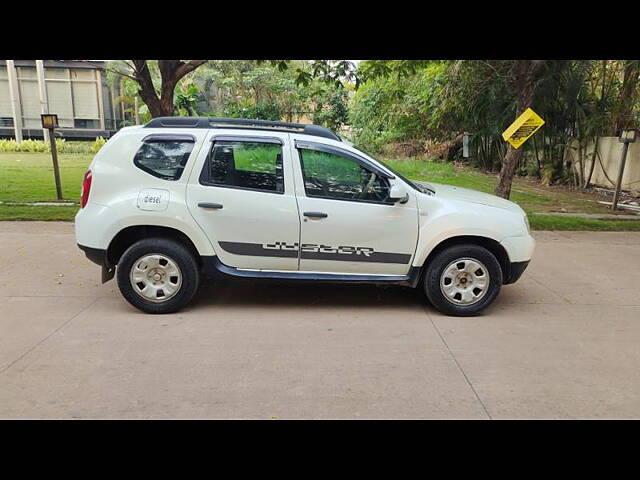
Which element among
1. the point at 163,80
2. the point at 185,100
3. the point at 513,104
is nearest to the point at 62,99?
the point at 185,100

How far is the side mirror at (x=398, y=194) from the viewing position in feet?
15.6

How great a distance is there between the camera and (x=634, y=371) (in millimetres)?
3801

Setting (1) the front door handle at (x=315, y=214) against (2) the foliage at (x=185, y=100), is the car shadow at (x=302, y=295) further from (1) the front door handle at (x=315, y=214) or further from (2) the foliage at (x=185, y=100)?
(2) the foliage at (x=185, y=100)

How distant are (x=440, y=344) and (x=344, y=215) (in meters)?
1.56

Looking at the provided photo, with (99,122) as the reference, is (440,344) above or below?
below

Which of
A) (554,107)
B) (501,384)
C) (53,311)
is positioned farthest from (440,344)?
(554,107)

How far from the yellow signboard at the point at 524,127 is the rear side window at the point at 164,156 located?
5.59 m

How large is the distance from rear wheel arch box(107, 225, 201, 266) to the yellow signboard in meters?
5.77

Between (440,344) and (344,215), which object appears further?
(344,215)

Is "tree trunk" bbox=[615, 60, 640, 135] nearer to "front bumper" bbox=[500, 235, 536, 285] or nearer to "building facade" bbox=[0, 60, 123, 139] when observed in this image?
"front bumper" bbox=[500, 235, 536, 285]

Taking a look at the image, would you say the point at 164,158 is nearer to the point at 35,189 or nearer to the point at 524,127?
the point at 524,127

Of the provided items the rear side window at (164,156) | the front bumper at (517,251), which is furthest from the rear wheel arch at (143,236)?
the front bumper at (517,251)
